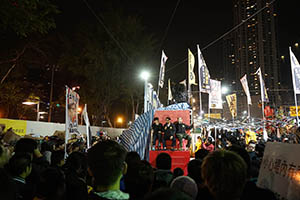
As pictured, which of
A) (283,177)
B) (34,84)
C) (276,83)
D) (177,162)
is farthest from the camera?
(276,83)

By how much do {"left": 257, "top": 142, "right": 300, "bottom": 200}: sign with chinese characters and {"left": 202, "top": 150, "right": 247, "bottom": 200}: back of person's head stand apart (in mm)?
753

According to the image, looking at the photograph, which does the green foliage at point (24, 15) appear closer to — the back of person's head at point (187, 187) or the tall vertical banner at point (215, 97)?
the back of person's head at point (187, 187)

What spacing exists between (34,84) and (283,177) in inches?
1227

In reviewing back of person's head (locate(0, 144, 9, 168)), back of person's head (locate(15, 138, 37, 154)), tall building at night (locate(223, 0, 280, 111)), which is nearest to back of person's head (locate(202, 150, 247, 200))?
back of person's head (locate(0, 144, 9, 168))

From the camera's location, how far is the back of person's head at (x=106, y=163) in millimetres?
2201

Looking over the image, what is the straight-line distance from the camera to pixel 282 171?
2619 mm

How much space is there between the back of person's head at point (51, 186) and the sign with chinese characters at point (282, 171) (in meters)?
2.43

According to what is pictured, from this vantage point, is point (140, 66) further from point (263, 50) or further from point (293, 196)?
point (263, 50)

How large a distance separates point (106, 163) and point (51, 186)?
2.71 feet

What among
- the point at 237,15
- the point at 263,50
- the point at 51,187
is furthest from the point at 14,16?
the point at 237,15

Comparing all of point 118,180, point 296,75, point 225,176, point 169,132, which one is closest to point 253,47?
point 296,75

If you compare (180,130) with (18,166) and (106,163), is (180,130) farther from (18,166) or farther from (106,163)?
(106,163)

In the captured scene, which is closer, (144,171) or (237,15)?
(144,171)

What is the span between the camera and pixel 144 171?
2609mm
